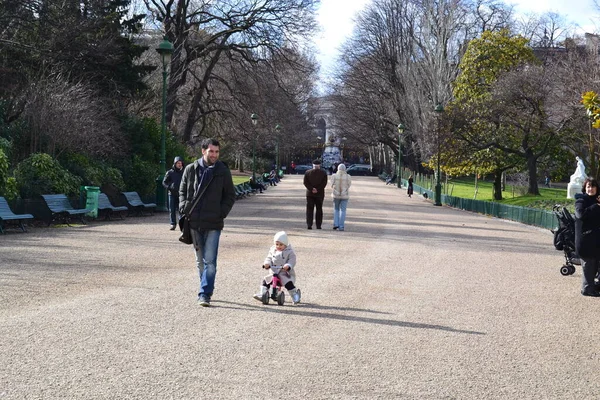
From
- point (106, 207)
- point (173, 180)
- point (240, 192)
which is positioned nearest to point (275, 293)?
point (173, 180)

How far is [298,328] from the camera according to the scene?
314 inches

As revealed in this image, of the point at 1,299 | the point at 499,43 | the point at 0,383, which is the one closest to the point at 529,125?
the point at 499,43

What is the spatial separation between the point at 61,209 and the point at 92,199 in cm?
190

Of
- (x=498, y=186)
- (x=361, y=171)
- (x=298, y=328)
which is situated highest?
(x=361, y=171)

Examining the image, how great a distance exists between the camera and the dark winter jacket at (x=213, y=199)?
353 inches

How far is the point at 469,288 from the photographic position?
11273 mm

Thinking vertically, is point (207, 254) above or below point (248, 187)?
above

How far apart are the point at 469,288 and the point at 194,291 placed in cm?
384

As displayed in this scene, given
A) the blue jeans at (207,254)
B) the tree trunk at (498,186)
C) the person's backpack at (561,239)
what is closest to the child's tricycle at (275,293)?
the blue jeans at (207,254)

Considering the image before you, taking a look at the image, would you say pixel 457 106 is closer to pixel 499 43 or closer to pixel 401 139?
pixel 499 43

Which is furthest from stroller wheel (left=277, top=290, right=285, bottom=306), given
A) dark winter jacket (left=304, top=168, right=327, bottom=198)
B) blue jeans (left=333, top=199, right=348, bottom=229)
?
blue jeans (left=333, top=199, right=348, bottom=229)

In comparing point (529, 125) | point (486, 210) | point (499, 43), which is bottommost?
point (486, 210)

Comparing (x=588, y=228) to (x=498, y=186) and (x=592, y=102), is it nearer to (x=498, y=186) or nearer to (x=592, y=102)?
(x=592, y=102)

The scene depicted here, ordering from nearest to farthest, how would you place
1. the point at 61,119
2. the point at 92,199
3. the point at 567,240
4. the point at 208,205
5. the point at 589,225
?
the point at 208,205, the point at 589,225, the point at 567,240, the point at 92,199, the point at 61,119
